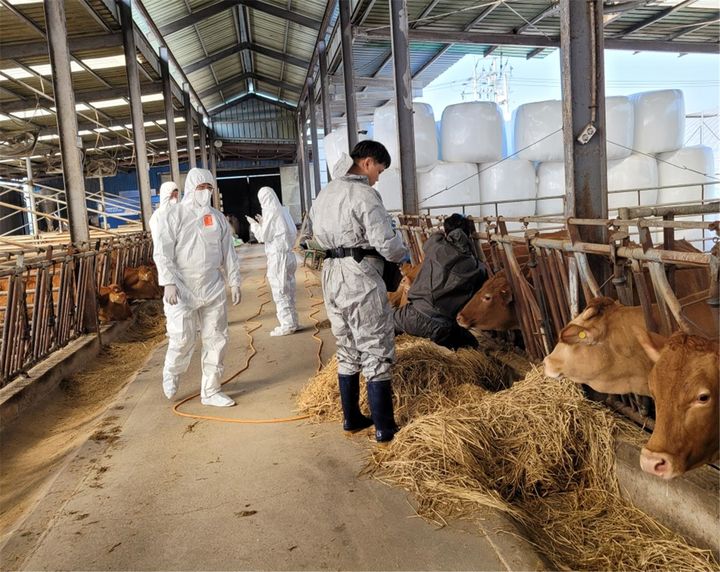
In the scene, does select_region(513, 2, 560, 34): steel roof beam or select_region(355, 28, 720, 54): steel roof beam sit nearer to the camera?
select_region(513, 2, 560, 34): steel roof beam

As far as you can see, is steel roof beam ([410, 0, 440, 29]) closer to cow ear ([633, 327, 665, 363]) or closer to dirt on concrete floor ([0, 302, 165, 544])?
dirt on concrete floor ([0, 302, 165, 544])

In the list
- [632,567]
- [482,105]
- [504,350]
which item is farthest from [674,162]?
[632,567]

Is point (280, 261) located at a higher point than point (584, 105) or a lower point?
lower

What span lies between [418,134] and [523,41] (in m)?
3.94

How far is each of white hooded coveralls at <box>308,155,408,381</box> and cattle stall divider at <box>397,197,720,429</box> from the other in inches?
41.3

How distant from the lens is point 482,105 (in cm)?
1181

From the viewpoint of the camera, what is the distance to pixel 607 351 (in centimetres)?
290

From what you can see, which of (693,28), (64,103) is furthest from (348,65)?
(693,28)

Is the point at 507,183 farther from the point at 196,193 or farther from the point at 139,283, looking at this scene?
the point at 196,193

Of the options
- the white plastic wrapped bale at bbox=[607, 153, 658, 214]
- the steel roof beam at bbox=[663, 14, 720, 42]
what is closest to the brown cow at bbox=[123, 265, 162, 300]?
the white plastic wrapped bale at bbox=[607, 153, 658, 214]

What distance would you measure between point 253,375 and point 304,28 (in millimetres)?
14312

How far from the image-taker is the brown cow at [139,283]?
9516 millimetres

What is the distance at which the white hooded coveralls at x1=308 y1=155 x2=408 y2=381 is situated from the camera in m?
3.43

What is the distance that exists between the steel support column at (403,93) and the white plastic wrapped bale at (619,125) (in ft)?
14.2
